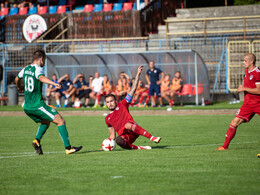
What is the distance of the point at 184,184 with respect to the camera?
5629 millimetres

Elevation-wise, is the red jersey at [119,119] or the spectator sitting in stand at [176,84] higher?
the red jersey at [119,119]

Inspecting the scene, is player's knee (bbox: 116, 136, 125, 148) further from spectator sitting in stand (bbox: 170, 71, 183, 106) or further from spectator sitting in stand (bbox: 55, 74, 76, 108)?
spectator sitting in stand (bbox: 55, 74, 76, 108)

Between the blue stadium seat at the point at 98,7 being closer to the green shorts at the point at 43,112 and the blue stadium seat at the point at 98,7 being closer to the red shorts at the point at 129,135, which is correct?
the red shorts at the point at 129,135

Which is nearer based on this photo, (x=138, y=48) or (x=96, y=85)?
(x=96, y=85)

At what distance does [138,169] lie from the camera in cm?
668

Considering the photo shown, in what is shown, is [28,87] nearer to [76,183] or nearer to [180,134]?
[76,183]

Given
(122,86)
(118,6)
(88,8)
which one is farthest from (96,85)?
(88,8)

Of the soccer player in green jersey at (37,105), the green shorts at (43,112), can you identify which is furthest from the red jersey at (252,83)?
the green shorts at (43,112)

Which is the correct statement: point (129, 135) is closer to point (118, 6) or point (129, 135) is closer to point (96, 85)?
point (96, 85)

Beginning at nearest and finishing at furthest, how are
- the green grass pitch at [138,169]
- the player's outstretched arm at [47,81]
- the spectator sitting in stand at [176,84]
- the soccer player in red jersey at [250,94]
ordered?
the green grass pitch at [138,169] < the player's outstretched arm at [47,81] < the soccer player in red jersey at [250,94] < the spectator sitting in stand at [176,84]

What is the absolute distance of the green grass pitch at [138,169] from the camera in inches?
218

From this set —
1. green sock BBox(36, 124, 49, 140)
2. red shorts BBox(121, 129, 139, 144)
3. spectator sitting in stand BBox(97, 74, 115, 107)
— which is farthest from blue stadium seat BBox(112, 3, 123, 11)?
green sock BBox(36, 124, 49, 140)

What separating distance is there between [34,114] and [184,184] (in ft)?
13.1

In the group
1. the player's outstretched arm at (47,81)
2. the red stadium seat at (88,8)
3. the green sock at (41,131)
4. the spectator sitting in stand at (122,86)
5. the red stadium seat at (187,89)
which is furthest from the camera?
the red stadium seat at (88,8)
